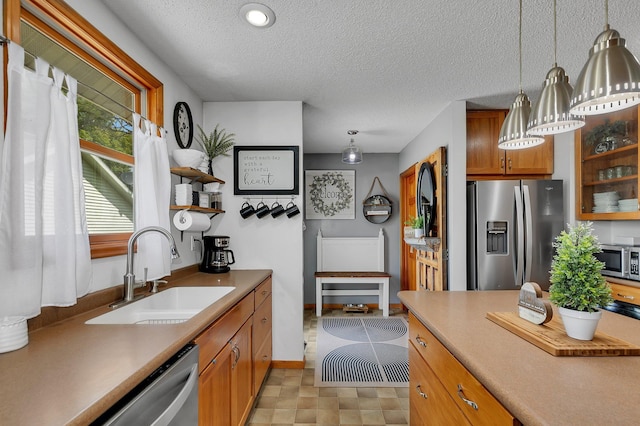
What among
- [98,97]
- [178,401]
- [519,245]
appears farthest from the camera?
[519,245]

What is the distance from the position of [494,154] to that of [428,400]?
8.20ft

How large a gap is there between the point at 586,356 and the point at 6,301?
178 cm

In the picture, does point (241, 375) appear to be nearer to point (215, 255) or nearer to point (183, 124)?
point (215, 255)

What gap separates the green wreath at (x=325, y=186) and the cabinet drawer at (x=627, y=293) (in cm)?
326

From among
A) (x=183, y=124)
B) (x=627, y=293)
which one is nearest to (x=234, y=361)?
(x=183, y=124)

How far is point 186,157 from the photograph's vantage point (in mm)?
2320

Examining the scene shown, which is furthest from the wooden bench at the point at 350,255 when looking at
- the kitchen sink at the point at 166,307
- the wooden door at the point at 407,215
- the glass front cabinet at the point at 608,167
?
the kitchen sink at the point at 166,307

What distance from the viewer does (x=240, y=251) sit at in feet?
9.61

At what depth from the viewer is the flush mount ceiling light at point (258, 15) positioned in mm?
1659

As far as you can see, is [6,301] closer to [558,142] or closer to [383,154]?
[558,142]

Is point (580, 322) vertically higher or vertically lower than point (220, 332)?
higher

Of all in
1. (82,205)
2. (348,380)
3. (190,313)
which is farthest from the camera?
(348,380)

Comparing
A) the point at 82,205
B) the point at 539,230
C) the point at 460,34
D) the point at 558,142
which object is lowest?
the point at 539,230

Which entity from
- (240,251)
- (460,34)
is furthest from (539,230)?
(240,251)
